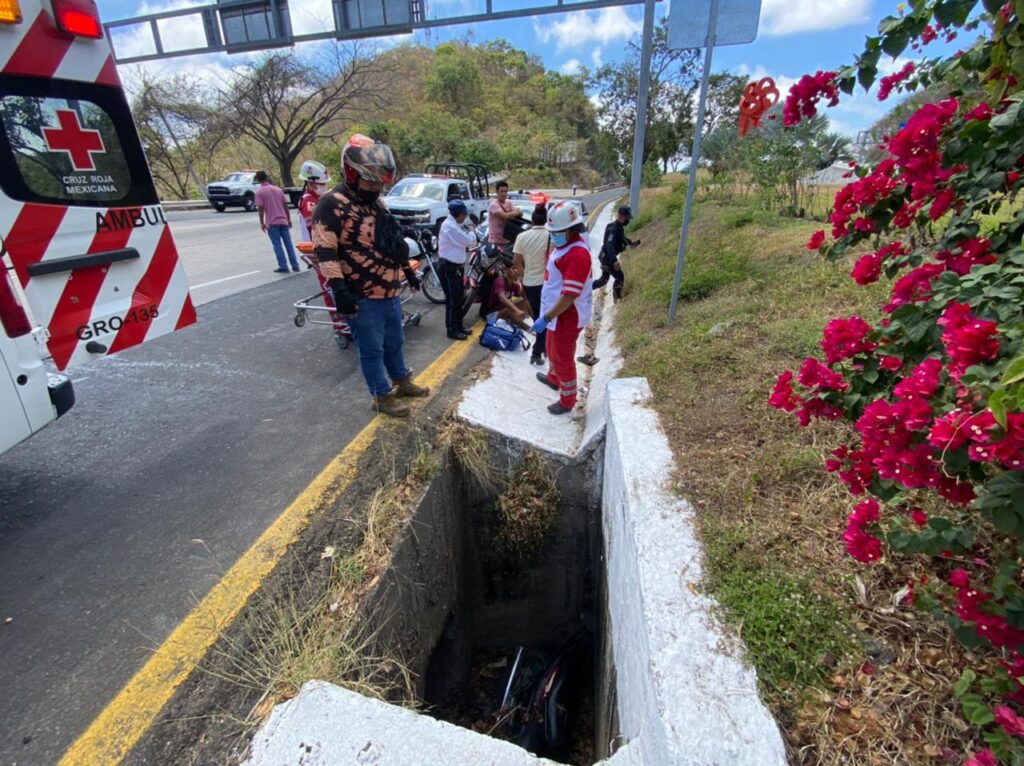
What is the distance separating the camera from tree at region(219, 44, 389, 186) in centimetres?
2806

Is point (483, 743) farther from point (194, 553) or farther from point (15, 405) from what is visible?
point (15, 405)

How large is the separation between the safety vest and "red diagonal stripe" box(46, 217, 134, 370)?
2.75 metres

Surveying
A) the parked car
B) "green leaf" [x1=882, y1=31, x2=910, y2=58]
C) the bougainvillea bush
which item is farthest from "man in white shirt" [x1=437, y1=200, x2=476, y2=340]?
the parked car

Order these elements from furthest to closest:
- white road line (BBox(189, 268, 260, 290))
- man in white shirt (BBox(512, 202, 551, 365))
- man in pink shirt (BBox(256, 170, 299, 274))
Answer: man in pink shirt (BBox(256, 170, 299, 274)) < white road line (BBox(189, 268, 260, 290)) < man in white shirt (BBox(512, 202, 551, 365))

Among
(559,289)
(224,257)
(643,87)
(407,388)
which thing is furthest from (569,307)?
(643,87)

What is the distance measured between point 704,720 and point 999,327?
4.19ft

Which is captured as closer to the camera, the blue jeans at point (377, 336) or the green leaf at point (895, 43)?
the green leaf at point (895, 43)

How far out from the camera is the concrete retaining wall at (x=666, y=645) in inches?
58.7

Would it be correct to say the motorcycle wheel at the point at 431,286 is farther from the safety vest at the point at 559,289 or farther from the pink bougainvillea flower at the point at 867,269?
the pink bougainvillea flower at the point at 867,269

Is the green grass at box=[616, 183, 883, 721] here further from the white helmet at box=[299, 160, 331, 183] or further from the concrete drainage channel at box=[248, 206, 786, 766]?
the white helmet at box=[299, 160, 331, 183]

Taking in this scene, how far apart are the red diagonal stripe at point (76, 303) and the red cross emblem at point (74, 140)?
1.16ft

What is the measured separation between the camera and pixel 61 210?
2.58 m

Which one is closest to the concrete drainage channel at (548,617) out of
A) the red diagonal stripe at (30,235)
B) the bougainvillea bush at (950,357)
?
the bougainvillea bush at (950,357)

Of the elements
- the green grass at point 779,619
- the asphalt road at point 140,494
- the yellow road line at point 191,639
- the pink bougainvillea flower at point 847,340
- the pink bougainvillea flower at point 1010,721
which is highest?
the pink bougainvillea flower at point 847,340
